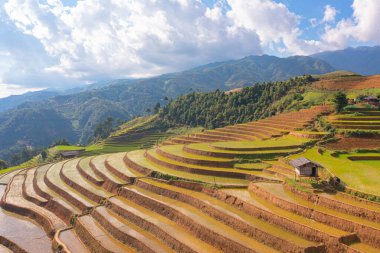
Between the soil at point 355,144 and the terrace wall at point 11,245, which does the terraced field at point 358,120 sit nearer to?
the soil at point 355,144

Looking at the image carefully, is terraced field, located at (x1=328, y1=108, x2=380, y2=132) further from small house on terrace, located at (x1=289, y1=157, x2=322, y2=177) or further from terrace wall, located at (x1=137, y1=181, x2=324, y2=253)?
terrace wall, located at (x1=137, y1=181, x2=324, y2=253)

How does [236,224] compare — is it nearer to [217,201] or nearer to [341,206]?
[217,201]

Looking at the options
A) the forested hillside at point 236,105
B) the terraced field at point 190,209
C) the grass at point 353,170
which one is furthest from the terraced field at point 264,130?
the forested hillside at point 236,105

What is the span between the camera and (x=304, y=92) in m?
63.9

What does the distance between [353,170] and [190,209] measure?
40.2 ft

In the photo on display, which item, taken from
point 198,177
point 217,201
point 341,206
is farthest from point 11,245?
point 341,206

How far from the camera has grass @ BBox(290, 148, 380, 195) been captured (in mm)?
19078

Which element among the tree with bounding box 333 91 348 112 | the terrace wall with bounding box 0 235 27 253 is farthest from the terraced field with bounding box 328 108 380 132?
the terrace wall with bounding box 0 235 27 253

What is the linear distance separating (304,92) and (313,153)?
38.2 meters

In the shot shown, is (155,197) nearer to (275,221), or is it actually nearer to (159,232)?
(159,232)

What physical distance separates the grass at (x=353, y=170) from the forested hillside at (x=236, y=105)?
30.9 metres

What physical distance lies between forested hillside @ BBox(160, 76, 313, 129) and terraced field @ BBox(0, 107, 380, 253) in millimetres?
28225

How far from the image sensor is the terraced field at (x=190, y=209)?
638 inches

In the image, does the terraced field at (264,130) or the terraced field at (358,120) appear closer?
the terraced field at (358,120)
